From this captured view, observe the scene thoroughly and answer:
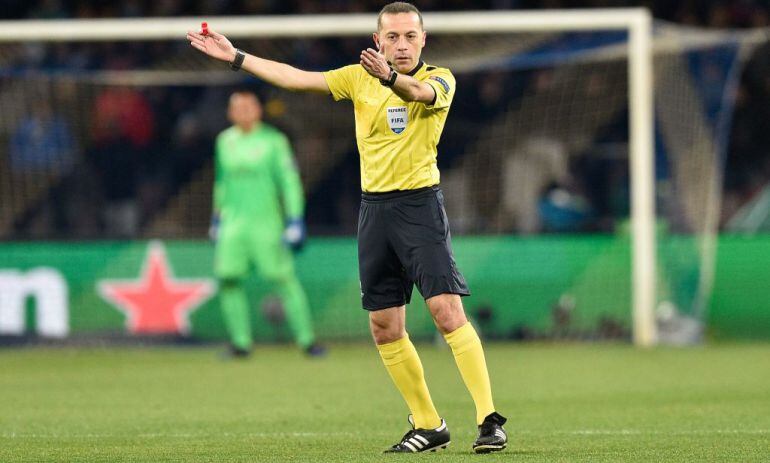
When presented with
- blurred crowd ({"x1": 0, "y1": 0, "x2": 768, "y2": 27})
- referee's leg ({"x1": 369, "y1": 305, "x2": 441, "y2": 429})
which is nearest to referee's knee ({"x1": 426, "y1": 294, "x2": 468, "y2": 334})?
referee's leg ({"x1": 369, "y1": 305, "x2": 441, "y2": 429})

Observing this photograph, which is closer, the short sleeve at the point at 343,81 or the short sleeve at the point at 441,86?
the short sleeve at the point at 441,86

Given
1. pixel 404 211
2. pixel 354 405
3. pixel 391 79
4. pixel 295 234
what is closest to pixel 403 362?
pixel 404 211

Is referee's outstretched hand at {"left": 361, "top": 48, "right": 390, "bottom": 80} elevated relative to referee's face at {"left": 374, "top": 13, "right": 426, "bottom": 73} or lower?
lower

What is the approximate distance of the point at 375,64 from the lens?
654cm

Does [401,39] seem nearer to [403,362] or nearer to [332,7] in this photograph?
[403,362]

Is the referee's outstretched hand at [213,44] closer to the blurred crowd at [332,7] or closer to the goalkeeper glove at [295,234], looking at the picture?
the goalkeeper glove at [295,234]

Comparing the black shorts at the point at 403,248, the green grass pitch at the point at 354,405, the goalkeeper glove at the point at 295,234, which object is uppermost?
the black shorts at the point at 403,248

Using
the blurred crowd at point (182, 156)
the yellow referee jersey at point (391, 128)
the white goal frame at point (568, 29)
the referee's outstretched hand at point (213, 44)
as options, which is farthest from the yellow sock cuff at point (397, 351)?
the blurred crowd at point (182, 156)

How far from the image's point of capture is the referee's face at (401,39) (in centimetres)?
697

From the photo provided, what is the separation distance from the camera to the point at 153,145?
57.9 ft

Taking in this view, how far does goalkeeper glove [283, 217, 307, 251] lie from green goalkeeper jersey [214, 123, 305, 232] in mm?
205

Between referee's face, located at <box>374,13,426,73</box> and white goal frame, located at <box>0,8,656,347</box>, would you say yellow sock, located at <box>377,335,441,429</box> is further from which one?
white goal frame, located at <box>0,8,656,347</box>

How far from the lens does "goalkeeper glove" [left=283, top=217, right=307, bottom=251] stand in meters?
14.1

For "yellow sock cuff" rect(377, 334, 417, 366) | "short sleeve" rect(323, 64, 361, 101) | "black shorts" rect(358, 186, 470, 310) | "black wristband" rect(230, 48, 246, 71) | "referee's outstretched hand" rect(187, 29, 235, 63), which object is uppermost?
"referee's outstretched hand" rect(187, 29, 235, 63)
